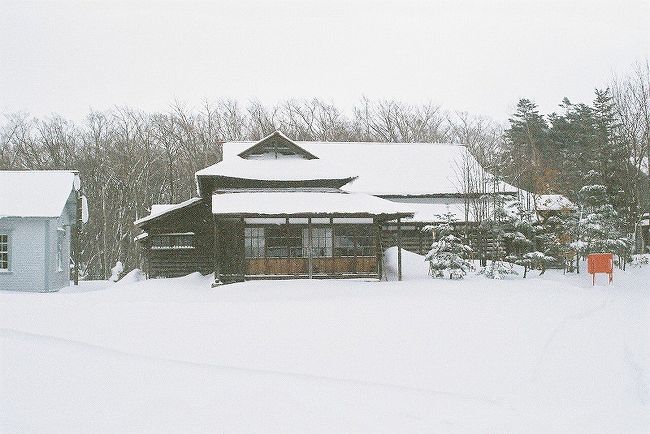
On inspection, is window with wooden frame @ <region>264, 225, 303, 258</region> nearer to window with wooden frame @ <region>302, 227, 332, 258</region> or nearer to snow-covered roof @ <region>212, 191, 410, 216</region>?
window with wooden frame @ <region>302, 227, 332, 258</region>

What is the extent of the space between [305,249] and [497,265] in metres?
7.60

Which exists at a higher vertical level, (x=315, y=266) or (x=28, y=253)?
(x=28, y=253)

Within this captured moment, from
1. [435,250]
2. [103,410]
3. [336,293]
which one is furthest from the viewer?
[435,250]

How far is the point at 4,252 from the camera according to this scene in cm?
2220

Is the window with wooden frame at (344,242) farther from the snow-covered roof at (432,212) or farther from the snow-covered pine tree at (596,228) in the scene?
the snow-covered pine tree at (596,228)

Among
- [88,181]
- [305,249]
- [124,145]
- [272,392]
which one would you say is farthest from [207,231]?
[124,145]

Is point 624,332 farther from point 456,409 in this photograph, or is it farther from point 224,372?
point 224,372

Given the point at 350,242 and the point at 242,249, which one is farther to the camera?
the point at 350,242

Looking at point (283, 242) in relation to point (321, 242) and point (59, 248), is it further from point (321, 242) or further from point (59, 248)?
point (59, 248)

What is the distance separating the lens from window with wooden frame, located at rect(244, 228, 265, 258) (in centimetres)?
2420

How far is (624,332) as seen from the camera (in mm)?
12953

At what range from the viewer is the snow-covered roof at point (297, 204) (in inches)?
840

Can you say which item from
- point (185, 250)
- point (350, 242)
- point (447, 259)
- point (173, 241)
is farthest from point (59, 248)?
point (447, 259)

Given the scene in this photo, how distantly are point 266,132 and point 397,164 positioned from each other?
22.5 m
